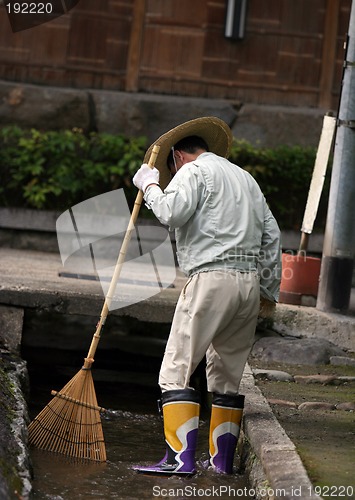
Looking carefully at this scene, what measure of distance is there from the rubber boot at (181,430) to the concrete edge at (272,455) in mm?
340

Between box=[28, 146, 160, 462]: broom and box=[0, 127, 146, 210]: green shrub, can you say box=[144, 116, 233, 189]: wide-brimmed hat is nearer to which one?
box=[28, 146, 160, 462]: broom

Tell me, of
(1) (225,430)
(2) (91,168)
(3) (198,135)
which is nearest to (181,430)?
(1) (225,430)

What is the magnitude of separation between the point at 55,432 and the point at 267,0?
872cm

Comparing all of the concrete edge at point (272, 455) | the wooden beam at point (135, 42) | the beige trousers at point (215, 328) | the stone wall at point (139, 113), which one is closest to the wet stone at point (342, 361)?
the concrete edge at point (272, 455)

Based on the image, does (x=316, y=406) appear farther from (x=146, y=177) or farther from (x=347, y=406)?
(x=146, y=177)

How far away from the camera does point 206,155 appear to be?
5457 mm

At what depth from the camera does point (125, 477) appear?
5160mm

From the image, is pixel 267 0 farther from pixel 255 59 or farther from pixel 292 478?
pixel 292 478

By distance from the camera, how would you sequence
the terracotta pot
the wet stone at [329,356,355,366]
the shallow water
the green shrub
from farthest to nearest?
the green shrub, the terracotta pot, the wet stone at [329,356,355,366], the shallow water

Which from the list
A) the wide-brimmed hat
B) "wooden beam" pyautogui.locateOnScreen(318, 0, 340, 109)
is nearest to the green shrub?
"wooden beam" pyautogui.locateOnScreen(318, 0, 340, 109)

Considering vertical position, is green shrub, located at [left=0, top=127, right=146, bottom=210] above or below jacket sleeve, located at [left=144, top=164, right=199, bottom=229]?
below

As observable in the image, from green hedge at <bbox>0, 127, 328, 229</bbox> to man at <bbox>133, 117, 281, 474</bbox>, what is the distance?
645 centimetres

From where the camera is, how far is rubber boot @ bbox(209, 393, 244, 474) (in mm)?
5340

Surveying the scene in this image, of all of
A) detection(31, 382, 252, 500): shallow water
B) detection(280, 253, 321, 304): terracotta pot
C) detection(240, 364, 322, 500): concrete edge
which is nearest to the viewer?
detection(240, 364, 322, 500): concrete edge
